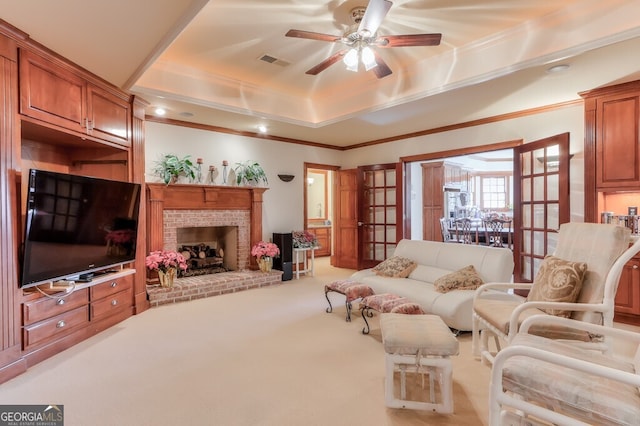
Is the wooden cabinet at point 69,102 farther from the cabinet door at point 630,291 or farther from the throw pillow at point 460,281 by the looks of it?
the cabinet door at point 630,291

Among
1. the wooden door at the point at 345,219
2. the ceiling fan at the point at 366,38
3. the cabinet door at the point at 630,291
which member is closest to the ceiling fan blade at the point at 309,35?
the ceiling fan at the point at 366,38

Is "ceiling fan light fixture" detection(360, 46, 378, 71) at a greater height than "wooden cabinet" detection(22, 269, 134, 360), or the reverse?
"ceiling fan light fixture" detection(360, 46, 378, 71)

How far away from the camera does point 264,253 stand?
5547 mm

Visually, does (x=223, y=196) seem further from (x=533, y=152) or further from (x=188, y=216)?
(x=533, y=152)

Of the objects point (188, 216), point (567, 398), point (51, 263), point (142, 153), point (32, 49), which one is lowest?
point (567, 398)

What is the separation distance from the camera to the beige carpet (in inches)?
79.5

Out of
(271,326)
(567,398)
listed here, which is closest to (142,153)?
(271,326)

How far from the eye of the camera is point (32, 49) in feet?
8.83

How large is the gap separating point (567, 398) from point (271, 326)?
2727 mm

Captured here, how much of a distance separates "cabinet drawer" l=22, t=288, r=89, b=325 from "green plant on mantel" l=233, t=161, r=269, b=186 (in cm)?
292

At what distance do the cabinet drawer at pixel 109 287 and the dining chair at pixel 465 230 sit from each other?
6459mm

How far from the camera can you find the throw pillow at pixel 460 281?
3412 millimetres

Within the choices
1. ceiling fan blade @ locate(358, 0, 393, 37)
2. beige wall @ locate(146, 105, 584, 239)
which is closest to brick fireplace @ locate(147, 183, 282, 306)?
beige wall @ locate(146, 105, 584, 239)

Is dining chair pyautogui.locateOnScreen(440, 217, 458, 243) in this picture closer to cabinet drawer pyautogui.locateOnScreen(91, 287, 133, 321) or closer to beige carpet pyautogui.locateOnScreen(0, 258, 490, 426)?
beige carpet pyautogui.locateOnScreen(0, 258, 490, 426)
